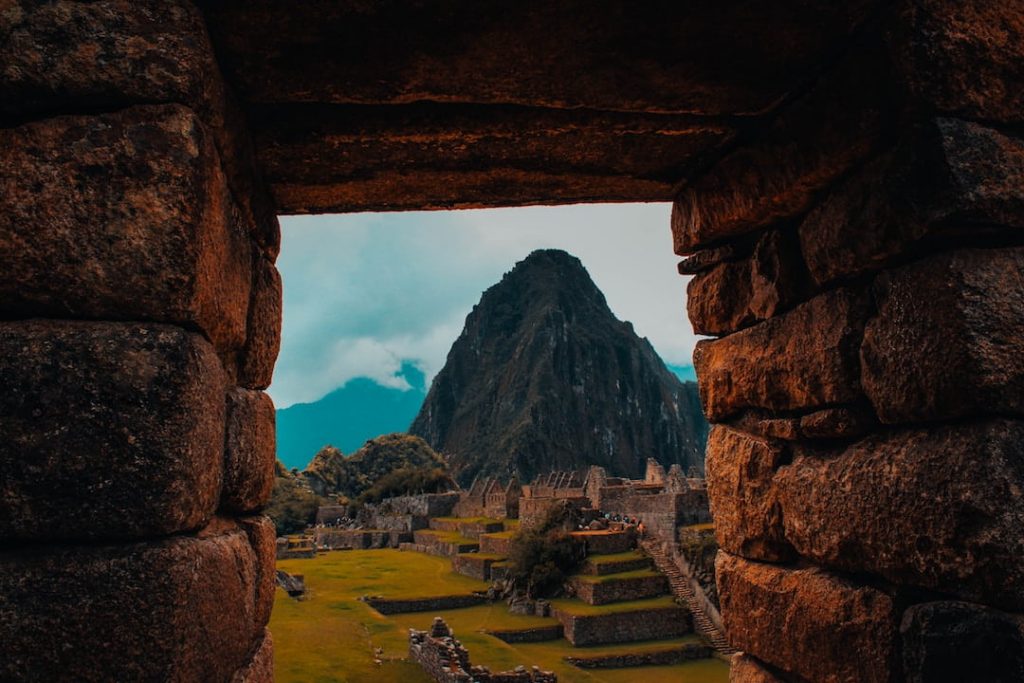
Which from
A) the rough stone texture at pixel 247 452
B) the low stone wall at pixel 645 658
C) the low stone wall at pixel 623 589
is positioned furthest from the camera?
the low stone wall at pixel 623 589

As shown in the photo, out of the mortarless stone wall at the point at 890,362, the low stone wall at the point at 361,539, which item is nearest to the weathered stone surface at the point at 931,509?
the mortarless stone wall at the point at 890,362

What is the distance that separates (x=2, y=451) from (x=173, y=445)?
0.41m

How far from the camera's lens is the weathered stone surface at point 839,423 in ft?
9.77

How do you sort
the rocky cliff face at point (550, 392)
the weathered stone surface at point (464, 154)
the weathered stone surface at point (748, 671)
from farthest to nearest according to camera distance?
the rocky cliff face at point (550, 392)
the weathered stone surface at point (748, 671)
the weathered stone surface at point (464, 154)

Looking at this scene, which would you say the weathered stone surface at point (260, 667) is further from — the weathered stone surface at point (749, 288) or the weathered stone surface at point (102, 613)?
the weathered stone surface at point (749, 288)

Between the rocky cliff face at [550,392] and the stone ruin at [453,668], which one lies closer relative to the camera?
the stone ruin at [453,668]

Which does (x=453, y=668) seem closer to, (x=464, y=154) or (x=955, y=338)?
(x=464, y=154)

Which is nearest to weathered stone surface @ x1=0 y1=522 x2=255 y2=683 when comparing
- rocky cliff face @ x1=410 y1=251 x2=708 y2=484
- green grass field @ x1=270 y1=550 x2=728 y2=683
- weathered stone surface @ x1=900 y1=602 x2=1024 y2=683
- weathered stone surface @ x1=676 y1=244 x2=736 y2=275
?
weathered stone surface @ x1=900 y1=602 x2=1024 y2=683

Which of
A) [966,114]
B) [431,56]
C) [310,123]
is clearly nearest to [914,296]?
[966,114]

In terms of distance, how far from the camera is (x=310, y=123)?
314 cm

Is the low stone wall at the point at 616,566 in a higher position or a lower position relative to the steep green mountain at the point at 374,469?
lower

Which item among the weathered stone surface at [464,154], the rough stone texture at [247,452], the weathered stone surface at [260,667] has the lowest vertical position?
the weathered stone surface at [260,667]

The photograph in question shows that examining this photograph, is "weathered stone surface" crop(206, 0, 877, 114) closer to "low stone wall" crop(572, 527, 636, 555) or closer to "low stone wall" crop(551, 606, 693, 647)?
"low stone wall" crop(551, 606, 693, 647)

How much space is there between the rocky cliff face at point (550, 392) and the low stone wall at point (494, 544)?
86932 mm
